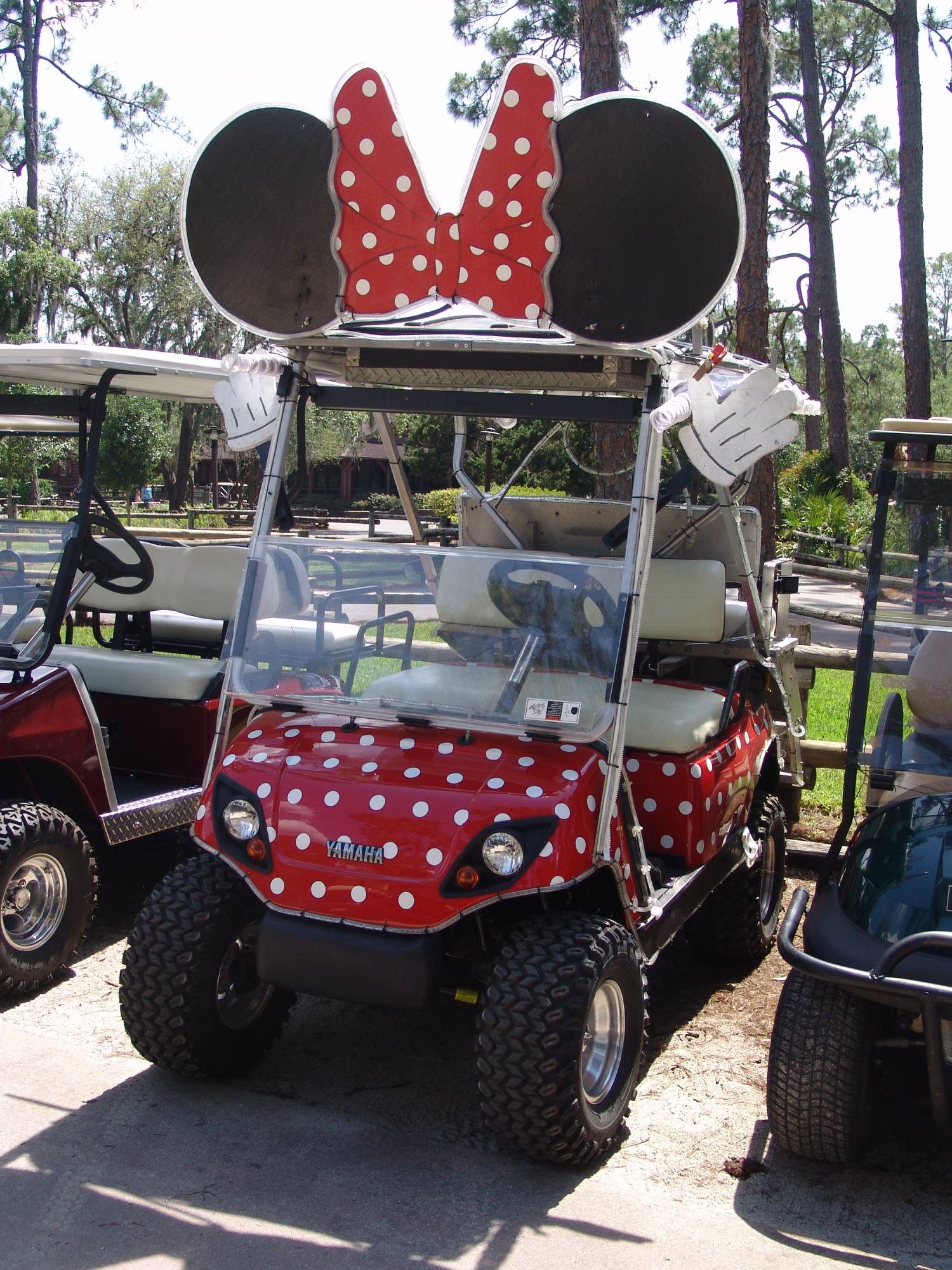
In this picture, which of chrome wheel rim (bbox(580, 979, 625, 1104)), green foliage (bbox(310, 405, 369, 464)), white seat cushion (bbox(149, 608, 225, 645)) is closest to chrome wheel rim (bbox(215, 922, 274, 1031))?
chrome wheel rim (bbox(580, 979, 625, 1104))

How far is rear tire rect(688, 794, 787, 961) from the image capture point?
4449mm

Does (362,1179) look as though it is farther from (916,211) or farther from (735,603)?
(916,211)

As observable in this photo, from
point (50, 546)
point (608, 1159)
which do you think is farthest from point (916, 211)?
point (608, 1159)

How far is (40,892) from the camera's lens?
13.4ft

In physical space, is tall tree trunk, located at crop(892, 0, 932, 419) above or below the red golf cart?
above

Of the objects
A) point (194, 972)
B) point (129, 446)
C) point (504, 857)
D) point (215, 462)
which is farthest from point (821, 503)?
point (194, 972)

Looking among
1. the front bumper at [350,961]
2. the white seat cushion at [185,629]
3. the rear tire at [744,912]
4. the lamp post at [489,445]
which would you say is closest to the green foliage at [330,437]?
the white seat cushion at [185,629]

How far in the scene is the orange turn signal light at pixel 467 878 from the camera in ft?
9.68

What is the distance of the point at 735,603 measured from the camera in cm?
489

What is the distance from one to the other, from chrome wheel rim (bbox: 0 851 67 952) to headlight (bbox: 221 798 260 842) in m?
1.17

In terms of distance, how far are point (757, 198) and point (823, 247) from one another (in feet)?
46.0

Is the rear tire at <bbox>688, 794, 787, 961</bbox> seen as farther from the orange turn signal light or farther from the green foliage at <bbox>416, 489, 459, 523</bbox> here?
the green foliage at <bbox>416, 489, 459, 523</bbox>

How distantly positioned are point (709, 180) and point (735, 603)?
2.16m

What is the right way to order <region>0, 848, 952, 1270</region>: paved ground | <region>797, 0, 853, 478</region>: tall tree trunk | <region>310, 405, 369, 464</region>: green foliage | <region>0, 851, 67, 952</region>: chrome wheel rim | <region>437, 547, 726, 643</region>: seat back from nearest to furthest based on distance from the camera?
1. <region>0, 848, 952, 1270</region>: paved ground
2. <region>0, 851, 67, 952</region>: chrome wheel rim
3. <region>437, 547, 726, 643</region>: seat back
4. <region>797, 0, 853, 478</region>: tall tree trunk
5. <region>310, 405, 369, 464</region>: green foliage
